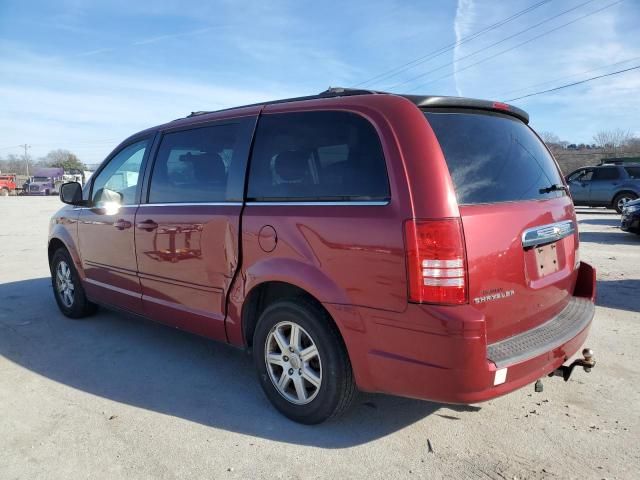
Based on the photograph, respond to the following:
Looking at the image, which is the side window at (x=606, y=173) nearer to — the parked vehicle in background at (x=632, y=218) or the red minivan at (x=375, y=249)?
the parked vehicle in background at (x=632, y=218)

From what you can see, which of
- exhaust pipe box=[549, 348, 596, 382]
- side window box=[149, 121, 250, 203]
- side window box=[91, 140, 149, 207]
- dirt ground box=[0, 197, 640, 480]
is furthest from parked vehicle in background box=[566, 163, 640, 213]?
side window box=[149, 121, 250, 203]

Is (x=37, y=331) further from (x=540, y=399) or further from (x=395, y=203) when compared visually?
(x=540, y=399)

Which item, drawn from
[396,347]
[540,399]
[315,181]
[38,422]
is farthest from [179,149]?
[540,399]

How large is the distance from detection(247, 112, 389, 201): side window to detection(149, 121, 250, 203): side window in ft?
0.51

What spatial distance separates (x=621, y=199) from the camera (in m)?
17.4

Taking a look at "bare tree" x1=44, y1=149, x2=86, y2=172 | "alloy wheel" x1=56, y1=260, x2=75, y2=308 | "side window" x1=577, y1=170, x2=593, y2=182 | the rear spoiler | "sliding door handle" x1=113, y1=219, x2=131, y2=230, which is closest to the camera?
the rear spoiler

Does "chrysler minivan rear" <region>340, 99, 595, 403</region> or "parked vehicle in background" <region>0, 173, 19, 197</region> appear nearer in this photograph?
"chrysler minivan rear" <region>340, 99, 595, 403</region>

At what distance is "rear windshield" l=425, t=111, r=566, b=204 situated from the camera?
2.63 meters

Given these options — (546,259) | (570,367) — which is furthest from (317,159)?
(570,367)

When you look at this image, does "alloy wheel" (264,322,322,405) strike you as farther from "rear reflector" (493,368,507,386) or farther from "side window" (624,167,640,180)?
"side window" (624,167,640,180)

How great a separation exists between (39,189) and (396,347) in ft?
168

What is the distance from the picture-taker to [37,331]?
4.98 metres

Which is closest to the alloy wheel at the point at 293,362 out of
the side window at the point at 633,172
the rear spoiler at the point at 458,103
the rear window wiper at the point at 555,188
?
the rear spoiler at the point at 458,103

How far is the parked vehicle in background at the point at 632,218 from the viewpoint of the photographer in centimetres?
1063
